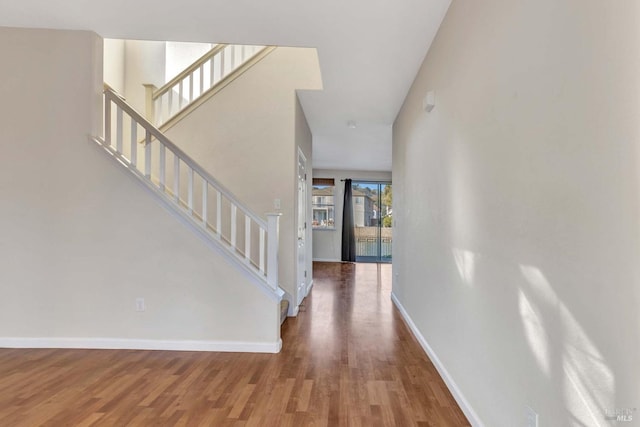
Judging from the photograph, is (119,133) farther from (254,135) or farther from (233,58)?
(233,58)

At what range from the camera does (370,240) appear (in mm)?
9570

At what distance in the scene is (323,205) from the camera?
31.0 ft

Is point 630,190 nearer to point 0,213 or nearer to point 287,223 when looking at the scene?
point 287,223

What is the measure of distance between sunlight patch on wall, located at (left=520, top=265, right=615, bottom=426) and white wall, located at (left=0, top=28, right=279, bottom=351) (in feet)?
6.85

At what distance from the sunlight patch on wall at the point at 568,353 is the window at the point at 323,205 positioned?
318 inches

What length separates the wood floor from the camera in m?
1.94

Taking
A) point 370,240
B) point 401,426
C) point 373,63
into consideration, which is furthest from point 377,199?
point 401,426

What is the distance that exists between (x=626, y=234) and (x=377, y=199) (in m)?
8.72

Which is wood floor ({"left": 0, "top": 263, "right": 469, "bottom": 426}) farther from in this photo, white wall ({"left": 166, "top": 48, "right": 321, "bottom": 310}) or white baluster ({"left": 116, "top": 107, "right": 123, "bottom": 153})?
white baluster ({"left": 116, "top": 107, "right": 123, "bottom": 153})

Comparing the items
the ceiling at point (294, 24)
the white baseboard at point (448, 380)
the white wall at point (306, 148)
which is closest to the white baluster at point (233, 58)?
the white wall at point (306, 148)

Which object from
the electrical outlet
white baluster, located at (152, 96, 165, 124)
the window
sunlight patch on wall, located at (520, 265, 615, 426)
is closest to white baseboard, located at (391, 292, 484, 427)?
the electrical outlet

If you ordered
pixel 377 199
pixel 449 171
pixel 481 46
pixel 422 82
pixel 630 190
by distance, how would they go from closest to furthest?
pixel 630 190
pixel 481 46
pixel 449 171
pixel 422 82
pixel 377 199

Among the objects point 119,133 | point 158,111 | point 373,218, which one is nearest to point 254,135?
point 158,111

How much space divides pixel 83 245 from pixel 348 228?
6895 millimetres
